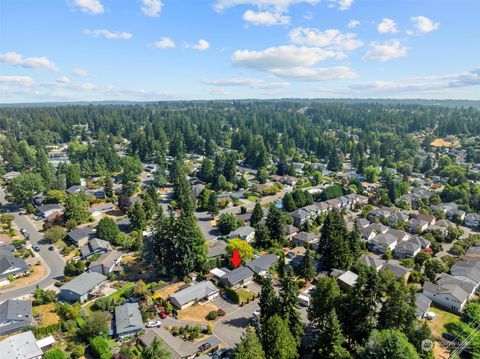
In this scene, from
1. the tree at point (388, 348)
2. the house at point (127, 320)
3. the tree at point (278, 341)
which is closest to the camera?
the tree at point (388, 348)

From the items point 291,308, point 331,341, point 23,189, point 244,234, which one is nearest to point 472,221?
point 244,234

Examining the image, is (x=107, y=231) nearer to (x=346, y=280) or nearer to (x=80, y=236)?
(x=80, y=236)

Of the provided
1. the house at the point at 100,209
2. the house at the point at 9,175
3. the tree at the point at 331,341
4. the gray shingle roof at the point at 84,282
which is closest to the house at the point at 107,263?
the gray shingle roof at the point at 84,282

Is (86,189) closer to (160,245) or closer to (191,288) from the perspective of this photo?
(160,245)

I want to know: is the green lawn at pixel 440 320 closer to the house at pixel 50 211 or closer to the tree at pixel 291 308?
the tree at pixel 291 308

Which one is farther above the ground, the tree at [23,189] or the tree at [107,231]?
the tree at [23,189]
